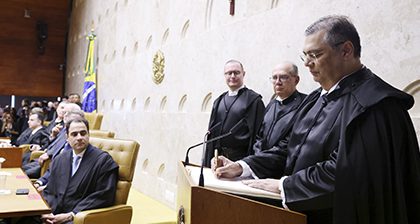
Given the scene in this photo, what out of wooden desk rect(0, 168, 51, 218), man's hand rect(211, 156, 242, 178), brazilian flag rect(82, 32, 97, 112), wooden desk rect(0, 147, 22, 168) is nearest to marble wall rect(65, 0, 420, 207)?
brazilian flag rect(82, 32, 97, 112)

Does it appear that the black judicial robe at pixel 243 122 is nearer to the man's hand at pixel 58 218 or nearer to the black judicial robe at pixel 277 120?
the black judicial robe at pixel 277 120

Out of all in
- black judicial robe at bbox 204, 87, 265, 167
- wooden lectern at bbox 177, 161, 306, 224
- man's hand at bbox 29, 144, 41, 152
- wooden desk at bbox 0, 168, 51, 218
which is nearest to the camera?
wooden lectern at bbox 177, 161, 306, 224

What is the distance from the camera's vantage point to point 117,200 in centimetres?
256

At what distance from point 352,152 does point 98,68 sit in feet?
24.8

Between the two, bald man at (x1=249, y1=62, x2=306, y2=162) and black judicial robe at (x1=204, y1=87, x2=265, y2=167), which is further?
black judicial robe at (x1=204, y1=87, x2=265, y2=167)

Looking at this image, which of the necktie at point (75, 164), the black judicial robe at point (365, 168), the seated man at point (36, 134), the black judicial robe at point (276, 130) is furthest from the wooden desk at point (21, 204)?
the seated man at point (36, 134)

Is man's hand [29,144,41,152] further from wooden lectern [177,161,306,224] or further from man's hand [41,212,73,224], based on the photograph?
wooden lectern [177,161,306,224]

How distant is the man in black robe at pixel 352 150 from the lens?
3.69 feet

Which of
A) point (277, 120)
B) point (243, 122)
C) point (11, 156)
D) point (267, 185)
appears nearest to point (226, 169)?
point (267, 185)

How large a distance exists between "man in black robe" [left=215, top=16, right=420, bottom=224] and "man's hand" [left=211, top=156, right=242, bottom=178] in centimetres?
16

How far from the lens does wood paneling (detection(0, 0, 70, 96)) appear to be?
403 inches

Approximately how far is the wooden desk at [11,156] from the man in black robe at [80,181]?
1.22 metres

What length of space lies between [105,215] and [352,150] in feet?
5.57

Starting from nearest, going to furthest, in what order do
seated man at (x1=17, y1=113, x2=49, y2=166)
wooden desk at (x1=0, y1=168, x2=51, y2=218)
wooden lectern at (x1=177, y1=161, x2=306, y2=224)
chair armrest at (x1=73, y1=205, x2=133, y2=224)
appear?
wooden lectern at (x1=177, y1=161, x2=306, y2=224) → wooden desk at (x1=0, y1=168, x2=51, y2=218) → chair armrest at (x1=73, y1=205, x2=133, y2=224) → seated man at (x1=17, y1=113, x2=49, y2=166)
